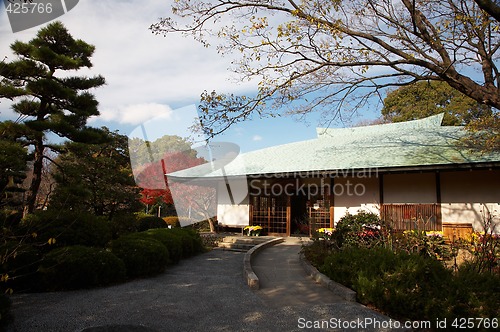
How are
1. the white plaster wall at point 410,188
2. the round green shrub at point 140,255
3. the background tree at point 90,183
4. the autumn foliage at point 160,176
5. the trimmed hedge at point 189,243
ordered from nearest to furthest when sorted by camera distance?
the round green shrub at point 140,255 → the background tree at point 90,183 → the trimmed hedge at point 189,243 → the white plaster wall at point 410,188 → the autumn foliage at point 160,176

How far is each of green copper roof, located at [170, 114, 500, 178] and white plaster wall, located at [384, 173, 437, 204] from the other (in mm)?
713

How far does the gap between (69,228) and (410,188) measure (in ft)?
35.2

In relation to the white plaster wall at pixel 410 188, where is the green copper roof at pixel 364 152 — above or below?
above

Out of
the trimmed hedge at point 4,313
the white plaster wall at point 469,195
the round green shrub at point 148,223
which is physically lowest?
the trimmed hedge at point 4,313

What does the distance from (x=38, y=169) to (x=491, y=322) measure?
1017 centimetres

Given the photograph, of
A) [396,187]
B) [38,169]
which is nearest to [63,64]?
[38,169]

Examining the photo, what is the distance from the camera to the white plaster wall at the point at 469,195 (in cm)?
1055

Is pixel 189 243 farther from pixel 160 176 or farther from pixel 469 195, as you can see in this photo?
pixel 160 176

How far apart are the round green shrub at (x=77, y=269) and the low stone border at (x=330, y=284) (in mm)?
4038

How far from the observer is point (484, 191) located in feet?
35.0

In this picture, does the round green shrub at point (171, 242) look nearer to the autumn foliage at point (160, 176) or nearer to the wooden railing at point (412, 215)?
the wooden railing at point (412, 215)

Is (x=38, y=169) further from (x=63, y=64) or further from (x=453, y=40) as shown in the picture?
(x=453, y=40)

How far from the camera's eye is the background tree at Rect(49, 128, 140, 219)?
9141 millimetres

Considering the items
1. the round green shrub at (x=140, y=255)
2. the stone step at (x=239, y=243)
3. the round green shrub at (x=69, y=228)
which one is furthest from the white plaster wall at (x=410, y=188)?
the round green shrub at (x=69, y=228)
